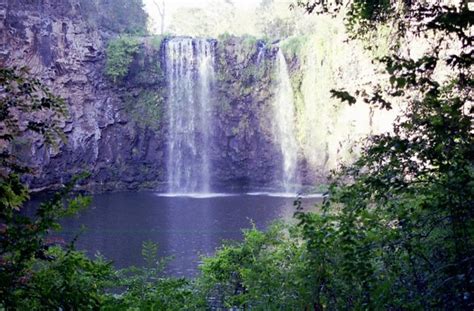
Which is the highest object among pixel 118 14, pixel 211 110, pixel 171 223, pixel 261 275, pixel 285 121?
pixel 118 14

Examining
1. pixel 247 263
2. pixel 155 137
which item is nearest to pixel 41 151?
pixel 155 137

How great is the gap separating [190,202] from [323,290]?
20.0 metres

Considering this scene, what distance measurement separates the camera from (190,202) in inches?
926

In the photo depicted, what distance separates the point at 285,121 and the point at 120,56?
1041 cm

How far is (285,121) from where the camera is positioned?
100ft

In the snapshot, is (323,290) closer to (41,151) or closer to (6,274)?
(6,274)

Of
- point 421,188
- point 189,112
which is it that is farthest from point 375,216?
point 189,112

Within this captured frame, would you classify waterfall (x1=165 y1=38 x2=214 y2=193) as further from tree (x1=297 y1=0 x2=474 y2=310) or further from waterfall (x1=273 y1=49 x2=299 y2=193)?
tree (x1=297 y1=0 x2=474 y2=310)

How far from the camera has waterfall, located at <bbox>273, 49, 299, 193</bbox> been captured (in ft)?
99.1

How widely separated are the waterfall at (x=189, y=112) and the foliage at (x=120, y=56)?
2.16 m

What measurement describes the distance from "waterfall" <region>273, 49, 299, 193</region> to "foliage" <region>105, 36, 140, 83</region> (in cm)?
870

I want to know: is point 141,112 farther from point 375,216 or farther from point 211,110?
point 375,216

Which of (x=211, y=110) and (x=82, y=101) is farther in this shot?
(x=211, y=110)

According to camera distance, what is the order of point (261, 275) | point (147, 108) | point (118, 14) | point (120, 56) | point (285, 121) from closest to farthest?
point (261, 275) → point (120, 56) → point (147, 108) → point (285, 121) → point (118, 14)
